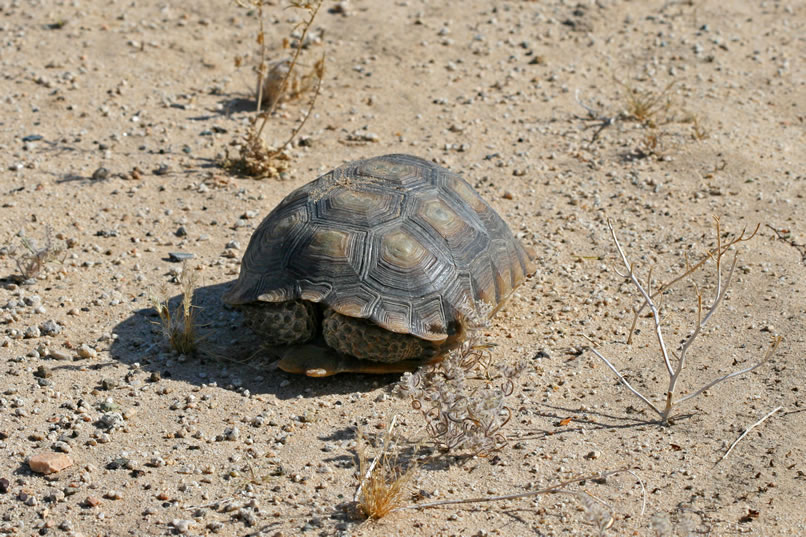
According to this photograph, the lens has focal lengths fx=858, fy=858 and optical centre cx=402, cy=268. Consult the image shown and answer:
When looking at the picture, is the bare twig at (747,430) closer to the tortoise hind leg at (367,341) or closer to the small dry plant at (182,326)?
the tortoise hind leg at (367,341)

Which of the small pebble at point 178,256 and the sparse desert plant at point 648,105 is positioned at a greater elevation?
the sparse desert plant at point 648,105

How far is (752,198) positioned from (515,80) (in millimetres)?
2838

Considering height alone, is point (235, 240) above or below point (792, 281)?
below

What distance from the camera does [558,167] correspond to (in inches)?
295

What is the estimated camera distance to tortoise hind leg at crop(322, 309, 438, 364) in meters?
4.82

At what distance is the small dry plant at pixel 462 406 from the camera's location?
14.0 ft

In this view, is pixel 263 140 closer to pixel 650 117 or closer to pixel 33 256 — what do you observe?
pixel 33 256

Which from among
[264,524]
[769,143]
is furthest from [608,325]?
[769,143]

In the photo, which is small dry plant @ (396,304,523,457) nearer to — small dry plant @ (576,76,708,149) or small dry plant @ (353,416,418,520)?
small dry plant @ (353,416,418,520)

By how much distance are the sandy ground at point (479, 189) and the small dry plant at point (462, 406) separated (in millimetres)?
101

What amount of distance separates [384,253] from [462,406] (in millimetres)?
1087

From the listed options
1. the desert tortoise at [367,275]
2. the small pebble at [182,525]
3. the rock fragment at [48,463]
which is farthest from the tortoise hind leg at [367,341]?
the rock fragment at [48,463]

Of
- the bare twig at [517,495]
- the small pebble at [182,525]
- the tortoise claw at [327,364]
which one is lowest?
the small pebble at [182,525]

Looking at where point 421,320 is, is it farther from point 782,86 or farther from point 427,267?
point 782,86
